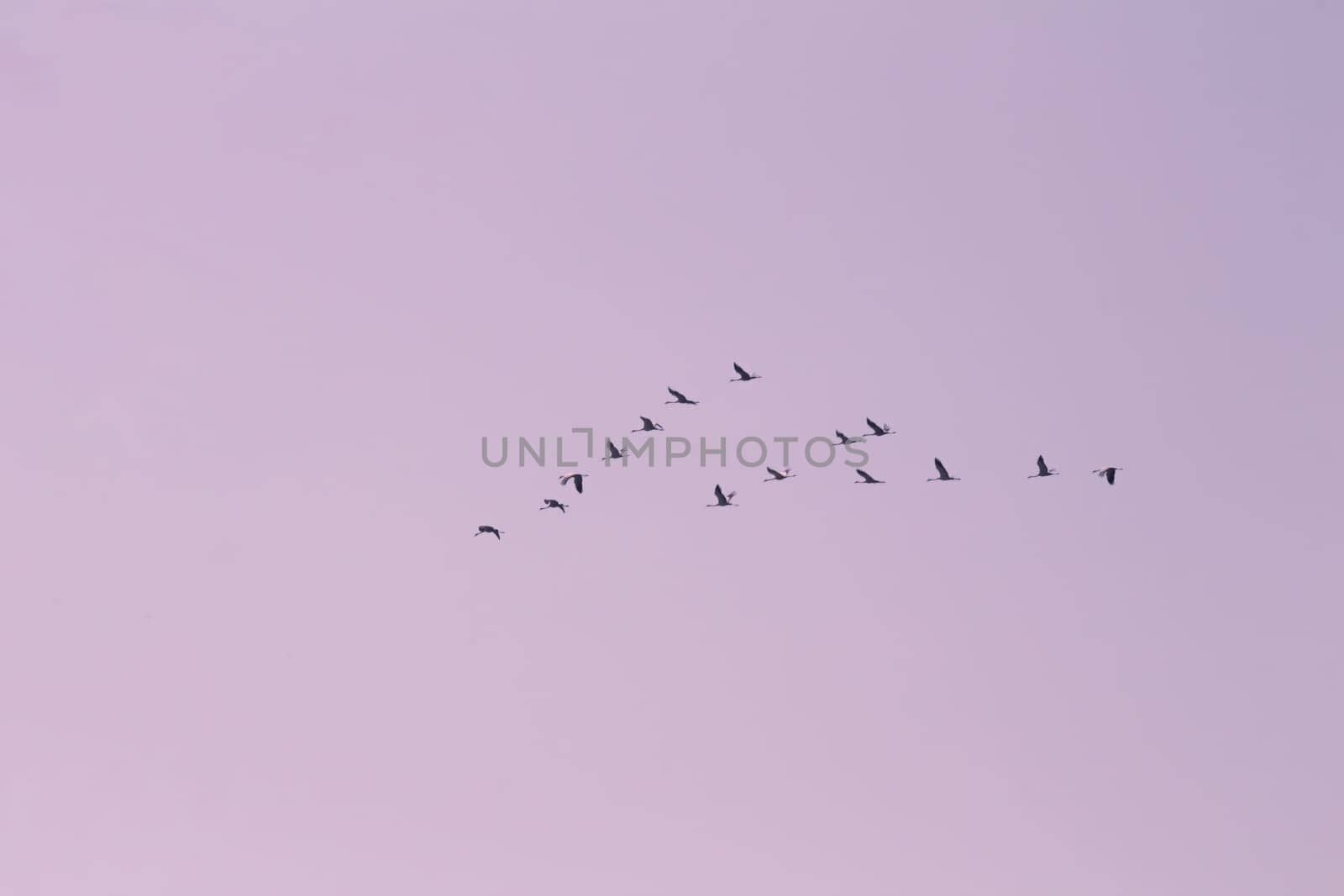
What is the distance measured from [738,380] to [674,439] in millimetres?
16935

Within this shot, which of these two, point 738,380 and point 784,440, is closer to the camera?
point 738,380

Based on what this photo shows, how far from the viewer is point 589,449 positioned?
549ft

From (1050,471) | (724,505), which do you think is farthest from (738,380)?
(1050,471)

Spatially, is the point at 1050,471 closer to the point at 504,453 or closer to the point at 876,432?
the point at 876,432

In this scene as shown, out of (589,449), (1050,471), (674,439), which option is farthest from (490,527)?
(1050,471)

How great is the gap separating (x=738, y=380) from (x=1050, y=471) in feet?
63.5

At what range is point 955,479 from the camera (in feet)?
536

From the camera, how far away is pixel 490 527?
529ft

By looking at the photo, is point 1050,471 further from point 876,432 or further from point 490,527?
point 490,527

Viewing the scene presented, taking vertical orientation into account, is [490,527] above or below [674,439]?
below

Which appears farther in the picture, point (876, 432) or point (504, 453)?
point (504, 453)

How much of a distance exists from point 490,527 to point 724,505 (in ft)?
47.6

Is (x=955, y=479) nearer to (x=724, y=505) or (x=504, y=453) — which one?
(x=724, y=505)

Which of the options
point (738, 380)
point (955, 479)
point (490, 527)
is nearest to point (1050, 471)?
point (955, 479)
